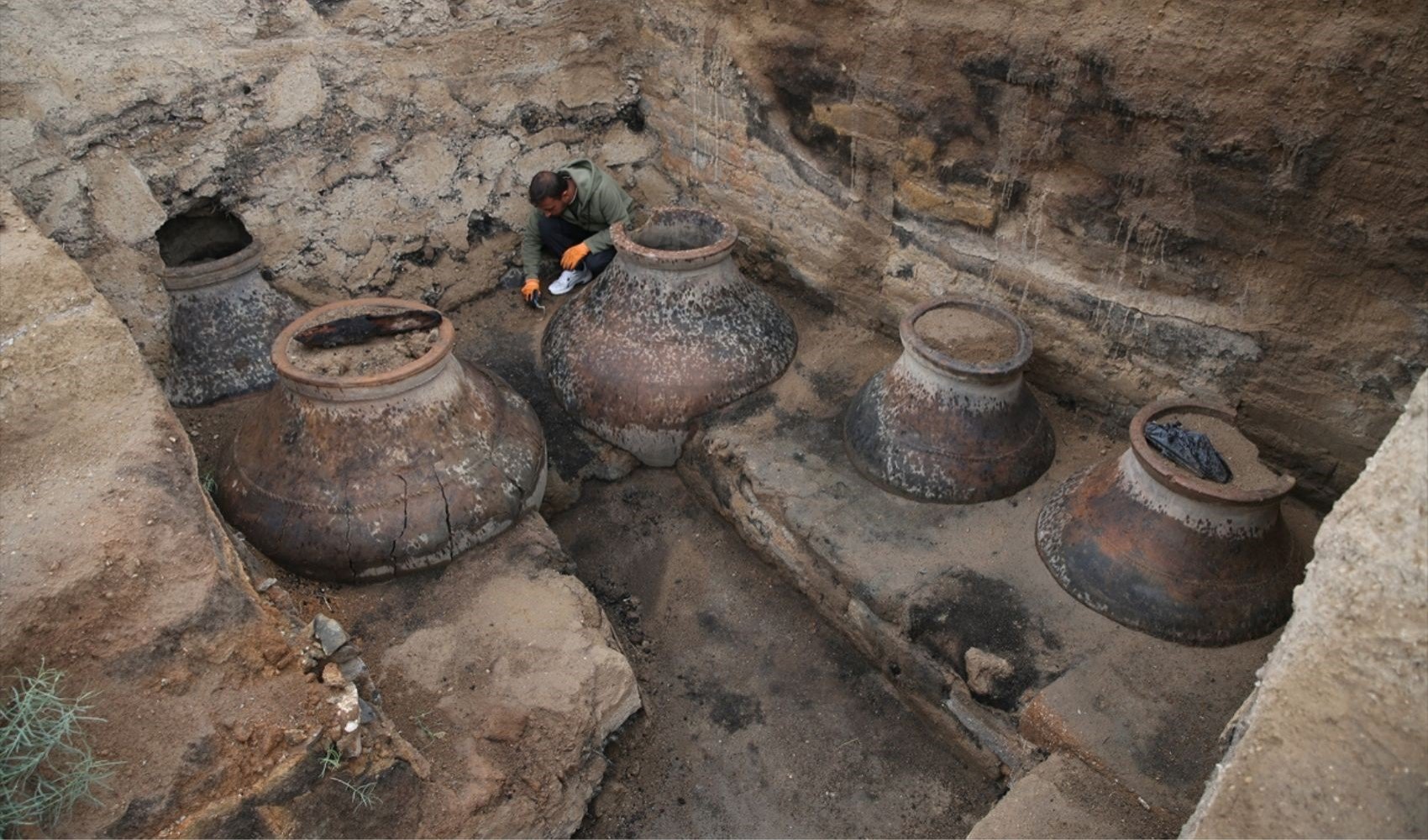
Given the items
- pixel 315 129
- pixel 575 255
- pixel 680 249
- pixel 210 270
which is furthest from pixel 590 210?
pixel 210 270

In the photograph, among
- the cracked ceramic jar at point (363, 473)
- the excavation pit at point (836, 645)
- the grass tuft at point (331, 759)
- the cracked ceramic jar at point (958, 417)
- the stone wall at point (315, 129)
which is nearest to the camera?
the grass tuft at point (331, 759)

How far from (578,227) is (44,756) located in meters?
3.70

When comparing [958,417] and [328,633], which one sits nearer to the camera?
[328,633]

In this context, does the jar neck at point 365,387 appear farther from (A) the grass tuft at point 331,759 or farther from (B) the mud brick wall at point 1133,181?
(B) the mud brick wall at point 1133,181

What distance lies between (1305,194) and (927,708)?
7.18 feet

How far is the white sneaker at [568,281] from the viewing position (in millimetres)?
5156

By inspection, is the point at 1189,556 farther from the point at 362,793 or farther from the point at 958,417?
the point at 362,793

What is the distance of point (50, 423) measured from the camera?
2754 mm

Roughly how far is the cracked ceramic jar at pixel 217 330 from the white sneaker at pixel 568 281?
4.91ft

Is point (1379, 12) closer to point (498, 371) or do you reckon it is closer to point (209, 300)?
point (498, 371)

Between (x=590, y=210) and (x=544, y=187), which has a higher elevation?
(x=544, y=187)

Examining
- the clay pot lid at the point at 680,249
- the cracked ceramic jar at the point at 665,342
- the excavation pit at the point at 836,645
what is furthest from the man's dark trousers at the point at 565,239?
the excavation pit at the point at 836,645

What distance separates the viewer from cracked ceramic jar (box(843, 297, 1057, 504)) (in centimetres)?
363

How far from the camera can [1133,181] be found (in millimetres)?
3379
